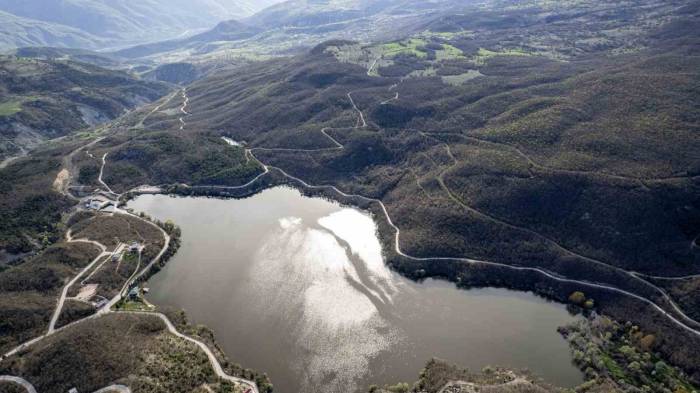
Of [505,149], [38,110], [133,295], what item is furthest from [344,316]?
[38,110]

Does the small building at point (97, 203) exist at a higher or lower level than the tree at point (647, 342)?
higher

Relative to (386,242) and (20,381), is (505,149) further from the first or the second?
(20,381)

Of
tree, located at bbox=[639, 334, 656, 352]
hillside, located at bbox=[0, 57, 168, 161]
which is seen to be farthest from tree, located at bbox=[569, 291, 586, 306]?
hillside, located at bbox=[0, 57, 168, 161]

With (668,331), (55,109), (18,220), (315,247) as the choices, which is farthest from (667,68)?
(55,109)

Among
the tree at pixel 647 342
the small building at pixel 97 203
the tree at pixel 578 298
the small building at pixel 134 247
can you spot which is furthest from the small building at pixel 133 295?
the tree at pixel 647 342

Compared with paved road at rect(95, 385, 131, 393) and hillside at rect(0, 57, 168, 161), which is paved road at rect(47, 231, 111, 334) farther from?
hillside at rect(0, 57, 168, 161)

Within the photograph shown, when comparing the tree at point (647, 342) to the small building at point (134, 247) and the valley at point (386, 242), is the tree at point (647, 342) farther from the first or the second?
the small building at point (134, 247)

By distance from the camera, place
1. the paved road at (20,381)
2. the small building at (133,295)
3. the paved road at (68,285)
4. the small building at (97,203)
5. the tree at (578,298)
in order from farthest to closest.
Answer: the small building at (97,203) → the small building at (133,295) → the tree at (578,298) → the paved road at (68,285) → the paved road at (20,381)
